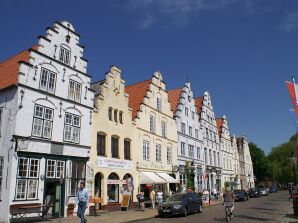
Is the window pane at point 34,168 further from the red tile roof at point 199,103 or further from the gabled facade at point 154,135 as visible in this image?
the red tile roof at point 199,103

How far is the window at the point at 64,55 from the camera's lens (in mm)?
23495

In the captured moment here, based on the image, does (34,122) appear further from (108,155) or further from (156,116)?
(156,116)

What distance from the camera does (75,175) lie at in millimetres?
23250

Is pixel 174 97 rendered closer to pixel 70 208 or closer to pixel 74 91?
pixel 74 91

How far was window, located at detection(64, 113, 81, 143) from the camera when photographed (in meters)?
22.9

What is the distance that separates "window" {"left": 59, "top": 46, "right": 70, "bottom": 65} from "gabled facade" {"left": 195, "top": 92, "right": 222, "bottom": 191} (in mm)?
26831

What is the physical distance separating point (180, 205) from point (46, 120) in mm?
10175

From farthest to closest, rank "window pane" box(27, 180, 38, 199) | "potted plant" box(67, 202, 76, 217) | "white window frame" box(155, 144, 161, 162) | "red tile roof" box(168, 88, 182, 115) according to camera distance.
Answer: "red tile roof" box(168, 88, 182, 115) < "white window frame" box(155, 144, 161, 162) < "potted plant" box(67, 202, 76, 217) < "window pane" box(27, 180, 38, 199)

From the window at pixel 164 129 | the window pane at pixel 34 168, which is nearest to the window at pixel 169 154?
the window at pixel 164 129

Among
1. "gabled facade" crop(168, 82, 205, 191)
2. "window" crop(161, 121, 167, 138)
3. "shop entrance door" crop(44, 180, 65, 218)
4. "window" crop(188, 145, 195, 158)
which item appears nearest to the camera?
"shop entrance door" crop(44, 180, 65, 218)

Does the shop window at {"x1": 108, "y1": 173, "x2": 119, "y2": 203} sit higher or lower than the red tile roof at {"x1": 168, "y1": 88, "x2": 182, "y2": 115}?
lower

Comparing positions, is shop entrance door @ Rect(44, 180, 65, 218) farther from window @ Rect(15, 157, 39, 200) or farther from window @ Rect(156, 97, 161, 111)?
window @ Rect(156, 97, 161, 111)

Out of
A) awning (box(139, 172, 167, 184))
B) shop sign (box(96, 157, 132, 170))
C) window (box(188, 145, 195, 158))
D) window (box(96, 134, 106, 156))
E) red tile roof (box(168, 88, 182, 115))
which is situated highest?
red tile roof (box(168, 88, 182, 115))

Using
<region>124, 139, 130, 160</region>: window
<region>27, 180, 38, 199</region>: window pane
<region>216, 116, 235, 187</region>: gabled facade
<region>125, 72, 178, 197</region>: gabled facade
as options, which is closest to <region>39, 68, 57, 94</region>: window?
<region>27, 180, 38, 199</region>: window pane
